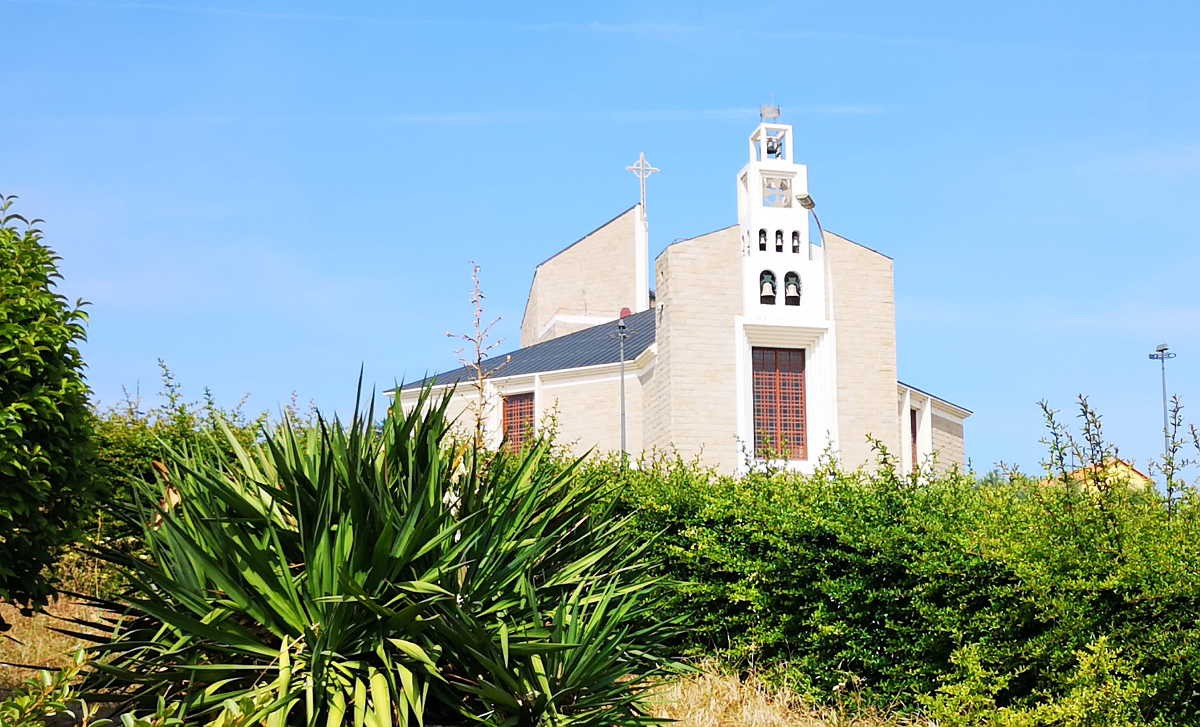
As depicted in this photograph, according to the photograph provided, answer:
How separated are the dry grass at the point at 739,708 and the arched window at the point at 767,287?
23790 millimetres

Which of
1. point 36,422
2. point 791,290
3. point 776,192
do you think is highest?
point 776,192

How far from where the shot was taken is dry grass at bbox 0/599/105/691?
998cm

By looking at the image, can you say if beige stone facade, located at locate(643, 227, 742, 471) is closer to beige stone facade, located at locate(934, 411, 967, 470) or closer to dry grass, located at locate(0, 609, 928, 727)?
beige stone facade, located at locate(934, 411, 967, 470)

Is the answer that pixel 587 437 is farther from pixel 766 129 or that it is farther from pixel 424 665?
pixel 424 665

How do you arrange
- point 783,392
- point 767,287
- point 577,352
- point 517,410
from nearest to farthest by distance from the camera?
point 767,287, point 783,392, point 517,410, point 577,352

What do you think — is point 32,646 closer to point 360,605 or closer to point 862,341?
point 360,605

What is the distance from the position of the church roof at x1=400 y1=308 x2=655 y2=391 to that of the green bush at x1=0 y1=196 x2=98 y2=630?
2588 cm

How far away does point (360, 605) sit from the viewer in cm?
566

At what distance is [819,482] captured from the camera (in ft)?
30.1

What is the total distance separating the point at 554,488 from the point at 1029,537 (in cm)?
313

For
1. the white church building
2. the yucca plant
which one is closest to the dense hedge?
the yucca plant

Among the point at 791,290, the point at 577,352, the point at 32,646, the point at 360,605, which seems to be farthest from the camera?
the point at 577,352

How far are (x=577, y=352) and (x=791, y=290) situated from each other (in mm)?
9142

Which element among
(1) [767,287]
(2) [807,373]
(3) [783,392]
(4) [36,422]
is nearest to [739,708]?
(4) [36,422]
